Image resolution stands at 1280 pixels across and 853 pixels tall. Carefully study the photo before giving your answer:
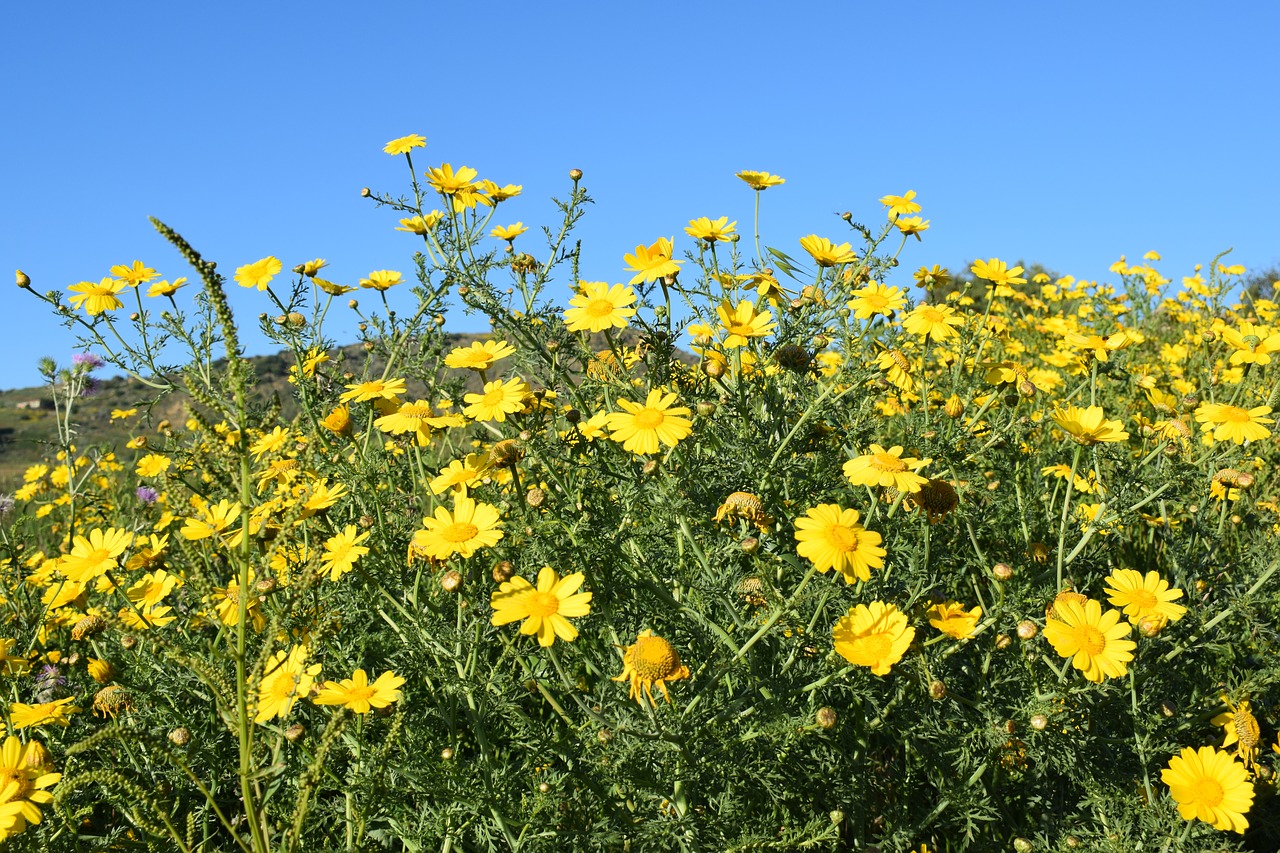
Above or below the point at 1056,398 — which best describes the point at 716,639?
below

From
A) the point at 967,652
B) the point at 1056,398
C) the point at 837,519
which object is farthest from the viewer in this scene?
the point at 1056,398

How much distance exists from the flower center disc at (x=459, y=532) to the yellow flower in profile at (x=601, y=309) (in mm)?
634

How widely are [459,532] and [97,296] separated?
2.00 metres

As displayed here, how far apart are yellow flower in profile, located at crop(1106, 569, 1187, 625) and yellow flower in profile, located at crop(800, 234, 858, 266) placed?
1131 millimetres

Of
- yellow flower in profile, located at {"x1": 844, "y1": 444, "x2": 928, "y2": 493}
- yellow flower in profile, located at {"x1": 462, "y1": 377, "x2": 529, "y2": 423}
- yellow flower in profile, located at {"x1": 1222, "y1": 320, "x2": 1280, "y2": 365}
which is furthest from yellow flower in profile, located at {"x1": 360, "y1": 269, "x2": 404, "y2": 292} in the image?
yellow flower in profile, located at {"x1": 1222, "y1": 320, "x2": 1280, "y2": 365}

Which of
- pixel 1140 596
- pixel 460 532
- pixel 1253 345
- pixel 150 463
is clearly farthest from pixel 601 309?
pixel 150 463

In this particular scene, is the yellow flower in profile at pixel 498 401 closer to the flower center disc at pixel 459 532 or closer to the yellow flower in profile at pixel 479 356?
the yellow flower in profile at pixel 479 356

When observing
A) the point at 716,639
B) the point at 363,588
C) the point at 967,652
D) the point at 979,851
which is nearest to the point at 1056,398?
the point at 967,652

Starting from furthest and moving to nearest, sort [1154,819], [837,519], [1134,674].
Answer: [1134,674], [1154,819], [837,519]

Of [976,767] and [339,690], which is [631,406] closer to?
[339,690]

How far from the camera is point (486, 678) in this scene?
2010 mm

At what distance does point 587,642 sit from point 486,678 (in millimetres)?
366

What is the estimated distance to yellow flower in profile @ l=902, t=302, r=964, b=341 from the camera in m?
2.84

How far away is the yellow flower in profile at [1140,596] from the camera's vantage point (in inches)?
78.2
